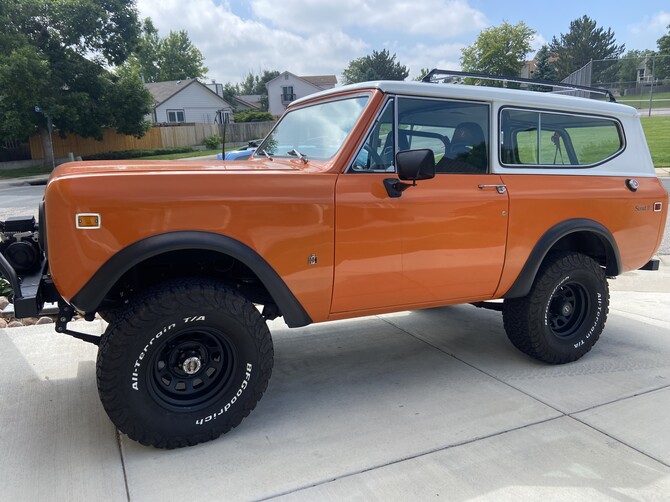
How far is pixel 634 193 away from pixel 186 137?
115 feet

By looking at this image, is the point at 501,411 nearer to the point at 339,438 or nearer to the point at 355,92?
the point at 339,438

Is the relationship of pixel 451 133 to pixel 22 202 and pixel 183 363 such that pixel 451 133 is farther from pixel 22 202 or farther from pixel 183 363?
pixel 22 202

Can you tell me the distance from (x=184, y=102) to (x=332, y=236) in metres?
48.1

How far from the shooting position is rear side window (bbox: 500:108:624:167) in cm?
374

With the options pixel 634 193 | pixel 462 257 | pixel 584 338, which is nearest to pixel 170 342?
pixel 462 257

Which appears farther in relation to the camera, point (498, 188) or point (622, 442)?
point (498, 188)

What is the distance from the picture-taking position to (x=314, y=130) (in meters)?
3.69

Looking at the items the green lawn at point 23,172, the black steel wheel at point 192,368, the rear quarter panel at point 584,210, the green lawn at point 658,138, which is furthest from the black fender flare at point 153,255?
the green lawn at point 23,172

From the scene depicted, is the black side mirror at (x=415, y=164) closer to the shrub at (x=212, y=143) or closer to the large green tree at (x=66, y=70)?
the large green tree at (x=66, y=70)

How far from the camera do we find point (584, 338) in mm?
4129

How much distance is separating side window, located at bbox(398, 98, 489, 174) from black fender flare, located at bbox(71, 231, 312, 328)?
1.31 m

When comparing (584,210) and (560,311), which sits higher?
(584,210)

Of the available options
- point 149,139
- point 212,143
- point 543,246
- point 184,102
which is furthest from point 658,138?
point 184,102

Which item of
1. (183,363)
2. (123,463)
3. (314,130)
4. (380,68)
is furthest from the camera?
(380,68)
